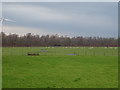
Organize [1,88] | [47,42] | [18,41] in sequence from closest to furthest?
1. [1,88]
2. [18,41]
3. [47,42]

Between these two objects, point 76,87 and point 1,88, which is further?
point 76,87

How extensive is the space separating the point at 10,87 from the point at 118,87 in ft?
17.6

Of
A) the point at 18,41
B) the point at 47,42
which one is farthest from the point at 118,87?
the point at 47,42

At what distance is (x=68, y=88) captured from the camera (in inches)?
491

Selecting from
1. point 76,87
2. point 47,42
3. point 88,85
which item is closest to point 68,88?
point 76,87

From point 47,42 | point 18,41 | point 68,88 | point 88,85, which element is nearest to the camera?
point 68,88

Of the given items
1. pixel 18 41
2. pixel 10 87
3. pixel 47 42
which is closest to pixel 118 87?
pixel 10 87

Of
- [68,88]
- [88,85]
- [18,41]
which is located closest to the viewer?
[68,88]

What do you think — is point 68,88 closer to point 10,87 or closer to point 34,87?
point 34,87

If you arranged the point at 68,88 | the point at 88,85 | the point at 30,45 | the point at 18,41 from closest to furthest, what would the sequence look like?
the point at 68,88, the point at 88,85, the point at 18,41, the point at 30,45

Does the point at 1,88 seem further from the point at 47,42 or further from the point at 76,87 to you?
the point at 47,42

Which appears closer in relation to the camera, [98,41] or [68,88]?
[68,88]

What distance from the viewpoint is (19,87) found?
12297 millimetres

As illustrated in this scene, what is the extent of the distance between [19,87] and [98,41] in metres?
133
